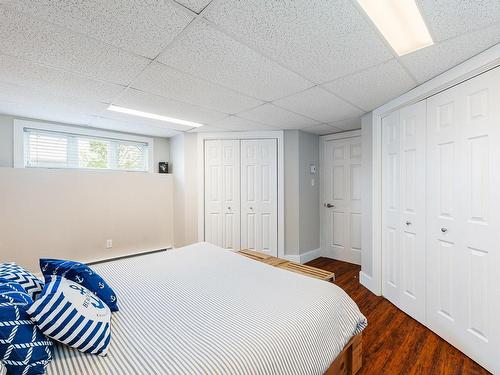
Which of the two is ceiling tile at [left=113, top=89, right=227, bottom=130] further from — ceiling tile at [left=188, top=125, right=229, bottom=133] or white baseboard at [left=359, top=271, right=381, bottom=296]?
white baseboard at [left=359, top=271, right=381, bottom=296]

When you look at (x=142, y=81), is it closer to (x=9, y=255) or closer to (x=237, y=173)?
(x=237, y=173)

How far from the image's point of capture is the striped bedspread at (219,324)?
958 mm

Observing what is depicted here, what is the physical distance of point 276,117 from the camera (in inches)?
126

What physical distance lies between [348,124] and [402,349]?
282 cm

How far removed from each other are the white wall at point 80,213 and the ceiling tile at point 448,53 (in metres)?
3.78

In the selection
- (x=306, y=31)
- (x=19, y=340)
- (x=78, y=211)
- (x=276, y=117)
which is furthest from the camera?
(x=78, y=211)

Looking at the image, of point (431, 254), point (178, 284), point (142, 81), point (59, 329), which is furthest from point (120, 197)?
point (431, 254)

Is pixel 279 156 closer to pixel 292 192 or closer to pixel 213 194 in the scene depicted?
pixel 292 192

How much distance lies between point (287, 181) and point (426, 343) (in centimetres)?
257

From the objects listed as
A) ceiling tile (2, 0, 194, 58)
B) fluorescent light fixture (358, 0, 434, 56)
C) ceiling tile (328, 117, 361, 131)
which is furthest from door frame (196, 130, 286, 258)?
ceiling tile (2, 0, 194, 58)

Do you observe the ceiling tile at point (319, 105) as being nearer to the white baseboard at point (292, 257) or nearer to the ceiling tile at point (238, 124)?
→ the ceiling tile at point (238, 124)

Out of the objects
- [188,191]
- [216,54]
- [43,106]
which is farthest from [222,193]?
[216,54]

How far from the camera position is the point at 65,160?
138 inches

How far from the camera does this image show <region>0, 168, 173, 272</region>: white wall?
3.01 meters
